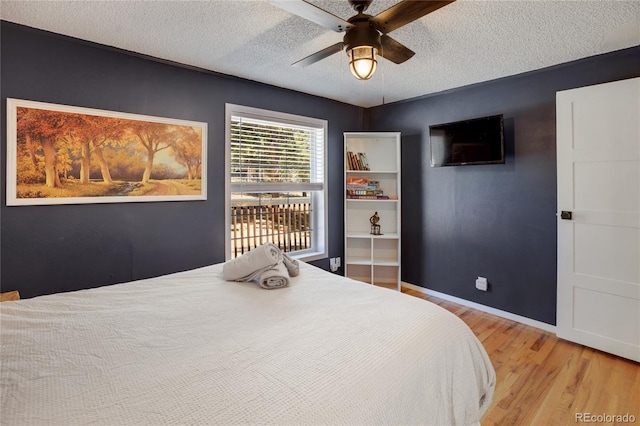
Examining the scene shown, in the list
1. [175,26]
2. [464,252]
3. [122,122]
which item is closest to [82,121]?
[122,122]

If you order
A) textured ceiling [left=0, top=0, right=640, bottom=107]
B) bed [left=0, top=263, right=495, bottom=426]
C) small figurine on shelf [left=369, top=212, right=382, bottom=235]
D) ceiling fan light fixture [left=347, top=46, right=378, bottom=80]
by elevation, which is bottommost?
bed [left=0, top=263, right=495, bottom=426]

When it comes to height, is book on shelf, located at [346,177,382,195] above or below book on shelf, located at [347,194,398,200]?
above

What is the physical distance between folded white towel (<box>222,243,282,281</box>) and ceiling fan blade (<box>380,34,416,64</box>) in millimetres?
1362

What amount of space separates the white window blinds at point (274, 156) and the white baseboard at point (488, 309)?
1800 mm

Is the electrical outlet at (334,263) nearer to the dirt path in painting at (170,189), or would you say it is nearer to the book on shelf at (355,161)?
the book on shelf at (355,161)

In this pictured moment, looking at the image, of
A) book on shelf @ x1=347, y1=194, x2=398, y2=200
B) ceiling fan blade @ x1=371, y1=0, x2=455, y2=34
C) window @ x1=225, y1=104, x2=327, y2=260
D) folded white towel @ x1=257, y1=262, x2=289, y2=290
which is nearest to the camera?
ceiling fan blade @ x1=371, y1=0, x2=455, y2=34

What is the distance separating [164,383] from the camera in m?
0.96

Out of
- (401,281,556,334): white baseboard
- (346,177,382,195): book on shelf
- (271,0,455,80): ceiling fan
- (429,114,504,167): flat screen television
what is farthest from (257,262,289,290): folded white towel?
(401,281,556,334): white baseboard

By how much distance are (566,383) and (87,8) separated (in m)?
3.88

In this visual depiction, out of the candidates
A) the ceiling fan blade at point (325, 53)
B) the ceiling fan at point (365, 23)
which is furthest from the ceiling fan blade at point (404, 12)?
the ceiling fan blade at point (325, 53)

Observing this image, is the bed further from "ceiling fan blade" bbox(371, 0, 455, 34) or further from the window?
the window

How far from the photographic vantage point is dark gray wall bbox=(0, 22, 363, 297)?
83.5 inches

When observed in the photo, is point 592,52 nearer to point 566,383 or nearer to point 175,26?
point 566,383

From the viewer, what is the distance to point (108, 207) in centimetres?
245
